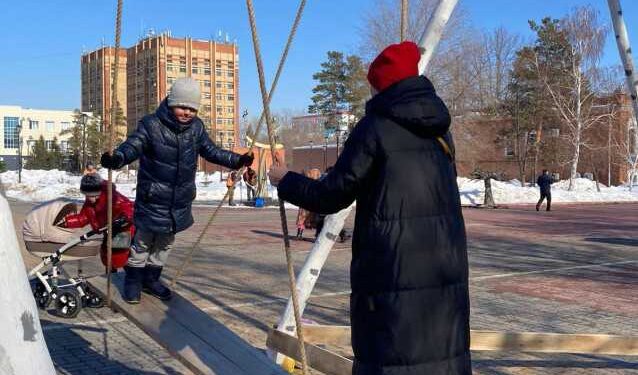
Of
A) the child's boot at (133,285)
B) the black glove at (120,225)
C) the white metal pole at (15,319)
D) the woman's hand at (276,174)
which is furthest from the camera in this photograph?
the black glove at (120,225)

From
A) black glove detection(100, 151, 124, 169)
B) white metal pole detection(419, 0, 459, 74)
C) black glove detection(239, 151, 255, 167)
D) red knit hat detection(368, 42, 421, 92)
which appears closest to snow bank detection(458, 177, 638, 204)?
black glove detection(239, 151, 255, 167)

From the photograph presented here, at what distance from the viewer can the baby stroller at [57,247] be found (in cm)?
661

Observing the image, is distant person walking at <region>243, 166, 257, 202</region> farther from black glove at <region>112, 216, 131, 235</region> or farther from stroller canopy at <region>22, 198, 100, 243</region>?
black glove at <region>112, 216, 131, 235</region>

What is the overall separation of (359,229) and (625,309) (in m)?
6.09

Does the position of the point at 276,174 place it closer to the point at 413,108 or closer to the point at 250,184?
the point at 413,108

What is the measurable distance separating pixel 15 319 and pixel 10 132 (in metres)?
123

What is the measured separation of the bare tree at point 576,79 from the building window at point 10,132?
95.4 meters

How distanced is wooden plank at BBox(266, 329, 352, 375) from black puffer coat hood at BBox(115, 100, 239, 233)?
1.16m

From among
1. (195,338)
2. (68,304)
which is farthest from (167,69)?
(195,338)

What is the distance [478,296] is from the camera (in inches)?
316

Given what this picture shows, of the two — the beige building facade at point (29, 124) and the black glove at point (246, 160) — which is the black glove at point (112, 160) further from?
the beige building facade at point (29, 124)

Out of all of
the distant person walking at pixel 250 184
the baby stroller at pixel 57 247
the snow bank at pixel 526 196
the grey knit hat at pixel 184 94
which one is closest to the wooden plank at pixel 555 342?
the grey knit hat at pixel 184 94

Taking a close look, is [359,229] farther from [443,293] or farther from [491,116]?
[491,116]

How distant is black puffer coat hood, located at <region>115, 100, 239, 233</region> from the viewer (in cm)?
470
